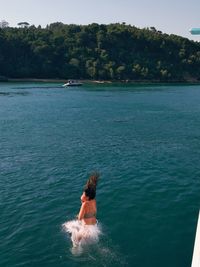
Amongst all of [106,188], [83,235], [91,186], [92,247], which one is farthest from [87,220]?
[106,188]

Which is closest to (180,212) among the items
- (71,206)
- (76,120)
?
(71,206)

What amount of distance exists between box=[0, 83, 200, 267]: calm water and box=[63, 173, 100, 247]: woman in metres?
0.69

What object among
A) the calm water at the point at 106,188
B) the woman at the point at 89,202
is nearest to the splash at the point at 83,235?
the calm water at the point at 106,188

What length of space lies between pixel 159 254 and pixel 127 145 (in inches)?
1217

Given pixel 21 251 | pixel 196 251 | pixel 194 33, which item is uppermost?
pixel 194 33

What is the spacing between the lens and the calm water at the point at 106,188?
2456 centimetres

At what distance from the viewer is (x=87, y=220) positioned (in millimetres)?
23594

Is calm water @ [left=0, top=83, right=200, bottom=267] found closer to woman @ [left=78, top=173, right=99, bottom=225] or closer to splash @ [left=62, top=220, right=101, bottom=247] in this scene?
splash @ [left=62, top=220, right=101, bottom=247]

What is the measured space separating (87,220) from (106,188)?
12952 mm

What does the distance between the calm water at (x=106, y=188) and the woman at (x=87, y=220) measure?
2.25ft

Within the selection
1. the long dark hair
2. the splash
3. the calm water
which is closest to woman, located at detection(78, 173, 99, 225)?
the long dark hair

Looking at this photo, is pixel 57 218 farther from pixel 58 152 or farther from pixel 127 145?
pixel 127 145

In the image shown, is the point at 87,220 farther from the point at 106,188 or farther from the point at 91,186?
the point at 106,188

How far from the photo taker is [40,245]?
83.3 feet
